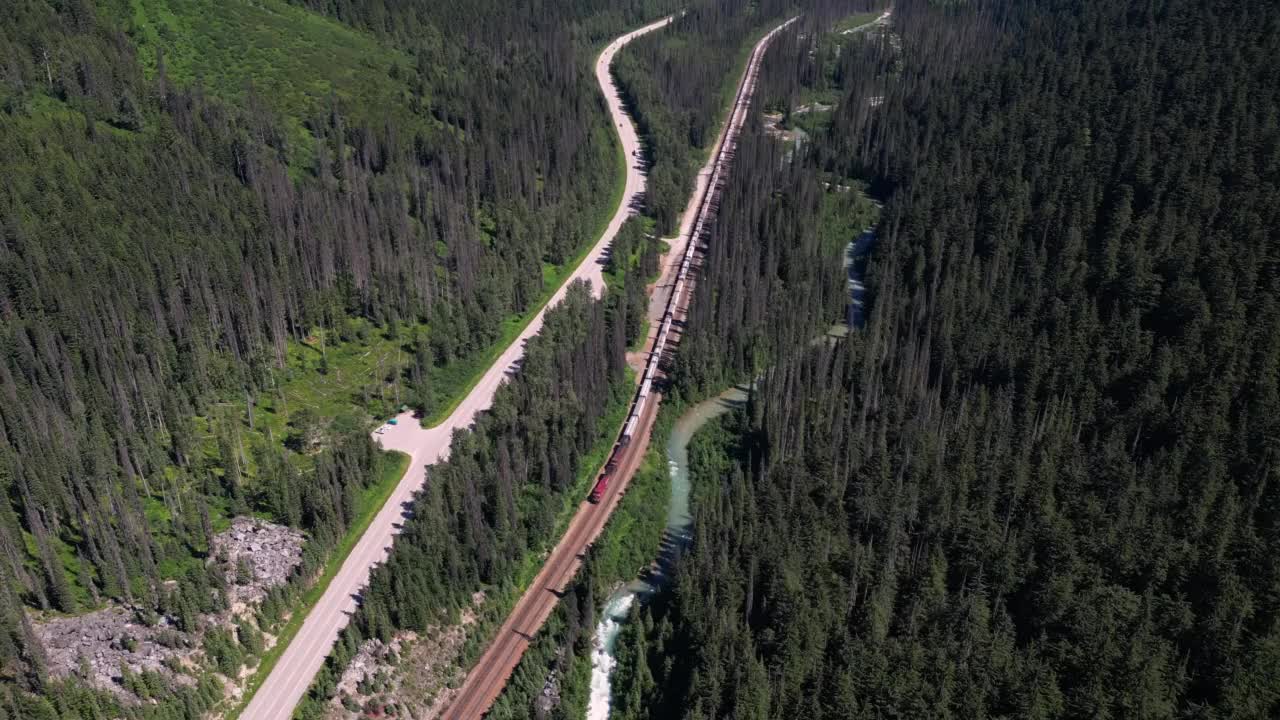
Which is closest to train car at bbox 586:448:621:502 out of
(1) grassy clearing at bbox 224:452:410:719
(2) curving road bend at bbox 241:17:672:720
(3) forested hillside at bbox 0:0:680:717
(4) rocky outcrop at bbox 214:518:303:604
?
(2) curving road bend at bbox 241:17:672:720

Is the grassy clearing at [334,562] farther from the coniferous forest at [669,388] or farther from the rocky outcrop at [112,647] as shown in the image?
the rocky outcrop at [112,647]

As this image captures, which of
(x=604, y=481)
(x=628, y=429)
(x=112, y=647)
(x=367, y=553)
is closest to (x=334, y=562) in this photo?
(x=367, y=553)

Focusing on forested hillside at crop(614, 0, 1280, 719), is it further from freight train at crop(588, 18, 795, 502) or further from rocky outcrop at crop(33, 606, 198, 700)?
rocky outcrop at crop(33, 606, 198, 700)

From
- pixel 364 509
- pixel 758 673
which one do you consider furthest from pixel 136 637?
pixel 758 673

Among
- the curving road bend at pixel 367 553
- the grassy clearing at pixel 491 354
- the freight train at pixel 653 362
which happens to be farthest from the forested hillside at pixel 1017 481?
the curving road bend at pixel 367 553

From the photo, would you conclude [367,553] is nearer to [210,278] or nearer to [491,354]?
[491,354]
